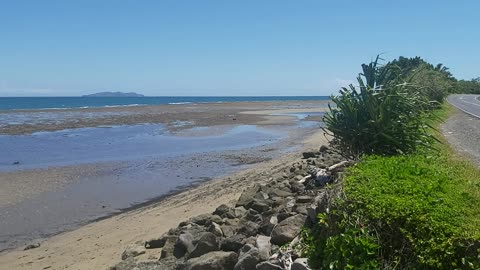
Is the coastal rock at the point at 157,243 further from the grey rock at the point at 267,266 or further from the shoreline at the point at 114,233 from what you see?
the grey rock at the point at 267,266

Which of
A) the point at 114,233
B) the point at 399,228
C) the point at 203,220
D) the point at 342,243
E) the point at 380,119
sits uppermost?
the point at 380,119

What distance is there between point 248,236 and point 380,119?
3246 mm

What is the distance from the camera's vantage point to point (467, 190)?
19.7ft

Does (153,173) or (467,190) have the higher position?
(467,190)

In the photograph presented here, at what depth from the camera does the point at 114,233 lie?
35.0 ft

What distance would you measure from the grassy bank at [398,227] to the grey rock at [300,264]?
79 millimetres

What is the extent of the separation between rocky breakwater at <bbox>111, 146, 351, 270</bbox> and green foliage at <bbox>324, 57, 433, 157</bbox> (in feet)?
2.26

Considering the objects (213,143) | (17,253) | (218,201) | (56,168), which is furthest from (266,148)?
(17,253)

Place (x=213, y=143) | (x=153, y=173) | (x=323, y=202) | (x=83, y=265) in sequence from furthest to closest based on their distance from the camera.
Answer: (x=213, y=143), (x=153, y=173), (x=83, y=265), (x=323, y=202)

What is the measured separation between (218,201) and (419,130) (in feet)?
17.0

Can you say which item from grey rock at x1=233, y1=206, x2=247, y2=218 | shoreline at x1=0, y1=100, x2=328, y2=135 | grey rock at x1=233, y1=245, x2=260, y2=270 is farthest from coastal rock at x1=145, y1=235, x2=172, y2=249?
shoreline at x1=0, y1=100, x2=328, y2=135

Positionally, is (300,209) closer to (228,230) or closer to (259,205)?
(228,230)

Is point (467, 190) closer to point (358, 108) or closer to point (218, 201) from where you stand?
point (358, 108)

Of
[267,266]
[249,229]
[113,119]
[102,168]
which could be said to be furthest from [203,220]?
[113,119]
